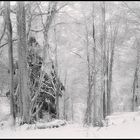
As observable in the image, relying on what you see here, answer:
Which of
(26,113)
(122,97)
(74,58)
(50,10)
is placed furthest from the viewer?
(122,97)

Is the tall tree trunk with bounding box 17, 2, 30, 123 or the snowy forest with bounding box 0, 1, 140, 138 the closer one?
the snowy forest with bounding box 0, 1, 140, 138

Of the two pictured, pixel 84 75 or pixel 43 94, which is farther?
pixel 84 75

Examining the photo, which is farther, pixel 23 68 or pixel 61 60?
pixel 61 60

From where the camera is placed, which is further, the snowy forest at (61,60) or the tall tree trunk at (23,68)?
the tall tree trunk at (23,68)

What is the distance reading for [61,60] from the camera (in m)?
26.2

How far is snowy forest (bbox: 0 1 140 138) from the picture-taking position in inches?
390

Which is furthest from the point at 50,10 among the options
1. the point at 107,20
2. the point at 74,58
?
the point at 74,58

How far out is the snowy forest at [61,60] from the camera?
32.5ft

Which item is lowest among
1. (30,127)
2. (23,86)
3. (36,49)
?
(30,127)

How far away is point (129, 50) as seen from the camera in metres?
23.7

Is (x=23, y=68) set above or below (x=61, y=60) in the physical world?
below

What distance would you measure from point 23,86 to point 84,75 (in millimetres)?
18351

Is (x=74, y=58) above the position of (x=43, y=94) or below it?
above

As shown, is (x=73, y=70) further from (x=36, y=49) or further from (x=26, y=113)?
(x=26, y=113)
